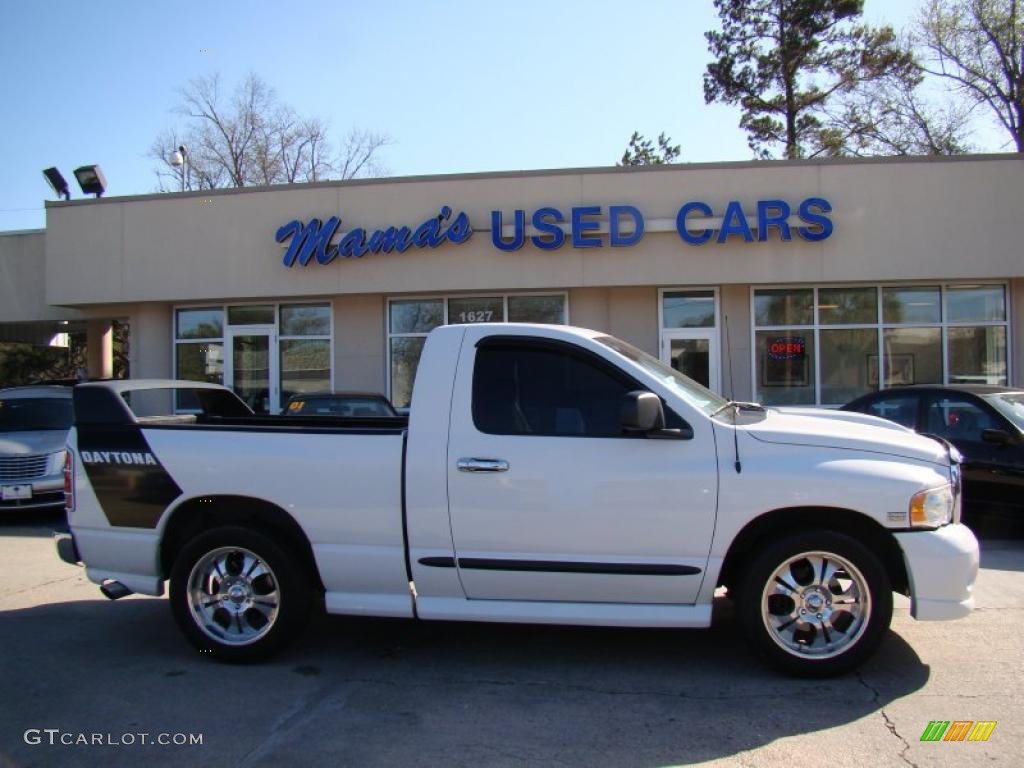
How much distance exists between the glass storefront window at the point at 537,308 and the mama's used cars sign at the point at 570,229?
3.74 ft

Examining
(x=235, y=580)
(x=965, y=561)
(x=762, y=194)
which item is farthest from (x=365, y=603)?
(x=762, y=194)

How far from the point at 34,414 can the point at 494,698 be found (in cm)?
945

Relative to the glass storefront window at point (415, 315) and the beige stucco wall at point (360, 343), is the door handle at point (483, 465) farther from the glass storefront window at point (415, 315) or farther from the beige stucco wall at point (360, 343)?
the beige stucco wall at point (360, 343)

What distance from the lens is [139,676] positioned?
14.4ft

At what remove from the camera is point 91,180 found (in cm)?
1620

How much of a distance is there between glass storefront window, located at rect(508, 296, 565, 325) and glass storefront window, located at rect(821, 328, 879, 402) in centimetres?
485

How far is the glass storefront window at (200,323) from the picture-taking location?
15.7 meters

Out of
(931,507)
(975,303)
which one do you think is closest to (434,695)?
(931,507)

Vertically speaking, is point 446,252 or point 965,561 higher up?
point 446,252

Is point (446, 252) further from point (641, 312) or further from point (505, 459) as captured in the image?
point (505, 459)

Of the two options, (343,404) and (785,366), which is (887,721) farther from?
(785,366)

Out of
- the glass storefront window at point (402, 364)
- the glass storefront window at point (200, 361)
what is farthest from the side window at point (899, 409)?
the glass storefront window at point (200, 361)

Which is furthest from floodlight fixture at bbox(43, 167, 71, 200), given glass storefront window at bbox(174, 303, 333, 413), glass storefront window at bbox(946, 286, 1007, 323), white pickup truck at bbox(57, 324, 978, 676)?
glass storefront window at bbox(946, 286, 1007, 323)

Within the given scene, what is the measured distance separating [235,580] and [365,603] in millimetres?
829
